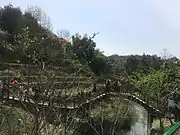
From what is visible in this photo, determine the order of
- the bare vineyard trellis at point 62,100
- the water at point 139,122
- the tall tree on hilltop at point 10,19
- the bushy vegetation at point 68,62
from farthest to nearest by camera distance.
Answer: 1. the tall tree on hilltop at point 10,19
2. the water at point 139,122
3. the bushy vegetation at point 68,62
4. the bare vineyard trellis at point 62,100

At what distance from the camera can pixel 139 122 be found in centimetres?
1609

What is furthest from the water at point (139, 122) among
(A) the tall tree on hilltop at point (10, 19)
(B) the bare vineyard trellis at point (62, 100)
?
(A) the tall tree on hilltop at point (10, 19)

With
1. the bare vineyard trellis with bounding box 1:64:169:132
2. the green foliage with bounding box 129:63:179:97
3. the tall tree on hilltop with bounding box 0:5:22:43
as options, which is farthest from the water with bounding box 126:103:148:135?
the tall tree on hilltop with bounding box 0:5:22:43

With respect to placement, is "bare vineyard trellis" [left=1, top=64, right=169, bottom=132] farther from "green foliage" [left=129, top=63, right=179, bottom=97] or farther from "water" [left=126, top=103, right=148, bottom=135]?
"green foliage" [left=129, top=63, right=179, bottom=97]

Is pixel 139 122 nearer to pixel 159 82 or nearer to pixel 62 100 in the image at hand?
pixel 159 82

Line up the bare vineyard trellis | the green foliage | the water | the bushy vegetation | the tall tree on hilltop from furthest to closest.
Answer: the tall tree on hilltop < the green foliage < the water < the bushy vegetation < the bare vineyard trellis

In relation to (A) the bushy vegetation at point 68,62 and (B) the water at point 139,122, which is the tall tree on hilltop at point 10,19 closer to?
(A) the bushy vegetation at point 68,62

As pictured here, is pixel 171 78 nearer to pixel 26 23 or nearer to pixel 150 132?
→ pixel 150 132

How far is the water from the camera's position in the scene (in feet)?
48.7

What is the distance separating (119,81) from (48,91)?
12233 millimetres

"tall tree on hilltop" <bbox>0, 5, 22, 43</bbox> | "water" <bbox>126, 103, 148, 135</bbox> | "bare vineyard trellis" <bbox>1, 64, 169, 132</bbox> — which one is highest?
"tall tree on hilltop" <bbox>0, 5, 22, 43</bbox>

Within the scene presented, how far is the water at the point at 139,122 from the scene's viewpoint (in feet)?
48.7

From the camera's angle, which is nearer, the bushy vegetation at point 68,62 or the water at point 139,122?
the bushy vegetation at point 68,62

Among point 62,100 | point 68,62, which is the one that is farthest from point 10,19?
point 62,100
